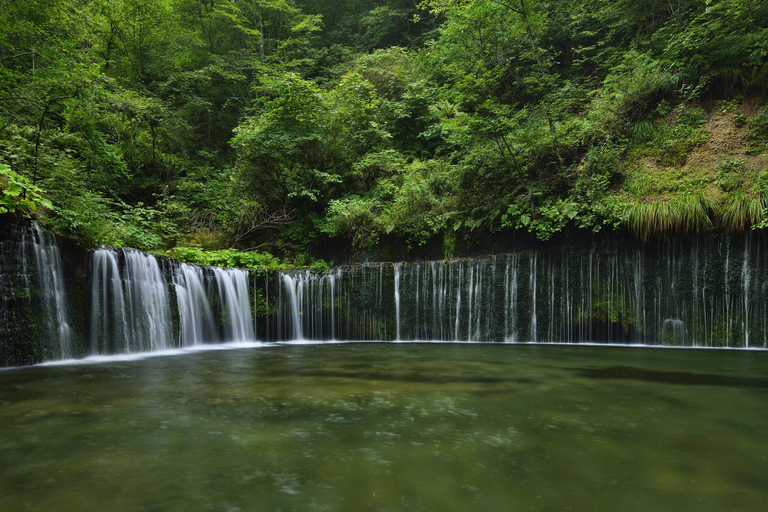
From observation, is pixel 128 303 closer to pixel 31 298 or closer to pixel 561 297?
pixel 31 298

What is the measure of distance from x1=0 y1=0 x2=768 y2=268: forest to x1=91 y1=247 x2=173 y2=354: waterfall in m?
0.71

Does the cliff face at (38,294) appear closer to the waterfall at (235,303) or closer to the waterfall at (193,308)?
the waterfall at (193,308)

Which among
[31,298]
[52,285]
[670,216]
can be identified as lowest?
[31,298]

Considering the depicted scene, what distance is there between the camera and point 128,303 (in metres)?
8.44

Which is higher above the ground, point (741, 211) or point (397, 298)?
point (741, 211)

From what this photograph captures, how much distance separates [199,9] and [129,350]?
68.0 ft

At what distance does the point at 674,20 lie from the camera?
1173 centimetres

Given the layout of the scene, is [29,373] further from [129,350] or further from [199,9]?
[199,9]

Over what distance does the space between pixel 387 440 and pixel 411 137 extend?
14.3m

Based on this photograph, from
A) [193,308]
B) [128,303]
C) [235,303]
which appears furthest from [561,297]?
[128,303]

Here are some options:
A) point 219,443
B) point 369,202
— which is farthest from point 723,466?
point 369,202

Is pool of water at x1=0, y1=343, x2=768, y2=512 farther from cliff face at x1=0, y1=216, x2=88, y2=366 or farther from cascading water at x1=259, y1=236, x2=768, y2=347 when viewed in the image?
cascading water at x1=259, y1=236, x2=768, y2=347

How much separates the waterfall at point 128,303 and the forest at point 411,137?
71cm

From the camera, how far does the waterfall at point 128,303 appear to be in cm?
796
